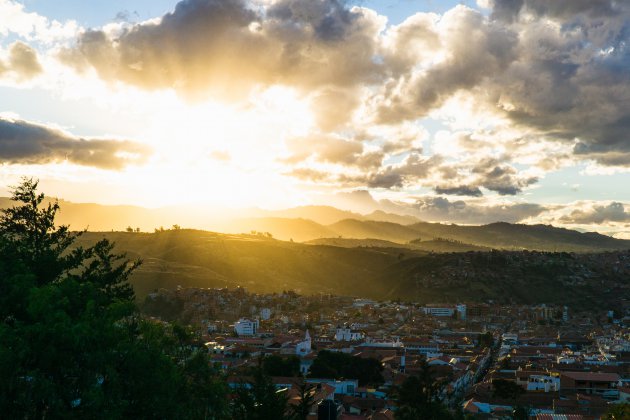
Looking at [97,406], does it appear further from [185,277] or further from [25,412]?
[185,277]

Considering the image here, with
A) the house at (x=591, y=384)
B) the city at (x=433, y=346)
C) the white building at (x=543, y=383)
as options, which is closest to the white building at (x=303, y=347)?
the city at (x=433, y=346)

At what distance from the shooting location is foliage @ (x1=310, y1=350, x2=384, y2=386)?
58.4m

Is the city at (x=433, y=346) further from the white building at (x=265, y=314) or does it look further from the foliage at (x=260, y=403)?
the foliage at (x=260, y=403)

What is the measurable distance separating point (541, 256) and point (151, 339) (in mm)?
175576

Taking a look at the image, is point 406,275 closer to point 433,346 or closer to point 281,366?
point 433,346

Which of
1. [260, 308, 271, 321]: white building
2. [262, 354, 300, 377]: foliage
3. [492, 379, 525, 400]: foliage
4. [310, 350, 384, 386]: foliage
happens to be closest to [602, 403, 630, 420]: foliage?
[492, 379, 525, 400]: foliage

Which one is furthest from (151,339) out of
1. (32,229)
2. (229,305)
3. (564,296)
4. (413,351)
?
(564,296)

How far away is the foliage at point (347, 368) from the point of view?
58.4 meters

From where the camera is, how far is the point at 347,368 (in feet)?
196

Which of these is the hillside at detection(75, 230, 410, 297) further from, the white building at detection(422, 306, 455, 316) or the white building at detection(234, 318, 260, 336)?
the white building at detection(234, 318, 260, 336)

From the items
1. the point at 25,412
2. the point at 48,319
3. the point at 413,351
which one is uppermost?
the point at 48,319

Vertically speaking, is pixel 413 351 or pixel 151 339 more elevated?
pixel 151 339

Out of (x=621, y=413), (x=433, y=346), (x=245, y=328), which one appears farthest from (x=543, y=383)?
(x=245, y=328)

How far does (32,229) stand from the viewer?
3033 centimetres
